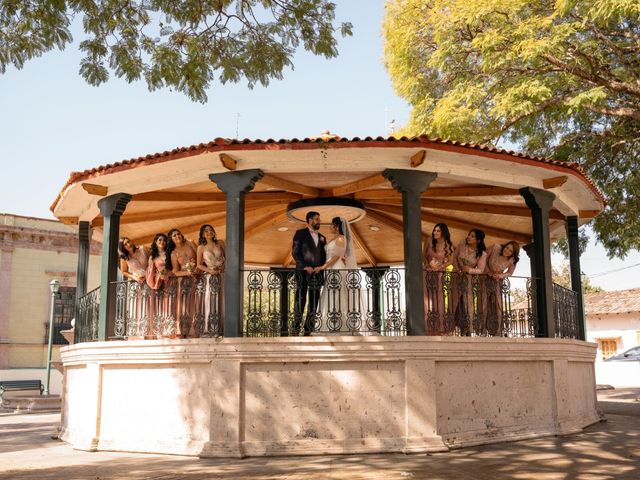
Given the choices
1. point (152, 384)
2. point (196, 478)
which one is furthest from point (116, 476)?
point (152, 384)

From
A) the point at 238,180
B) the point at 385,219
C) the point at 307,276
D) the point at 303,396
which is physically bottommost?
the point at 303,396

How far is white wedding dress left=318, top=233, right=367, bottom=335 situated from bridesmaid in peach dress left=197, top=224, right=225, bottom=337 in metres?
1.46

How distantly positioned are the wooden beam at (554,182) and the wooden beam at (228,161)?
5.03m

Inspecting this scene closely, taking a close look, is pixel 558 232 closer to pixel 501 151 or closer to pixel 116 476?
pixel 501 151

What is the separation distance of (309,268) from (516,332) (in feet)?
11.5

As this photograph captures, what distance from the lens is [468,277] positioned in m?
10.0

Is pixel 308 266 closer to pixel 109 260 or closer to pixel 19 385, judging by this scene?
pixel 109 260

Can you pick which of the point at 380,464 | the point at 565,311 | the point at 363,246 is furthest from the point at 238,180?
the point at 363,246

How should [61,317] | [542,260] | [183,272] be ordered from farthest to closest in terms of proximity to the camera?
[61,317] < [542,260] < [183,272]

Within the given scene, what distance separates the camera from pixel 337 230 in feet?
34.6

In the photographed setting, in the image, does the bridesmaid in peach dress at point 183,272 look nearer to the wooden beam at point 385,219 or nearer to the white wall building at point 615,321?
the wooden beam at point 385,219

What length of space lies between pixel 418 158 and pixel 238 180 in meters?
2.57

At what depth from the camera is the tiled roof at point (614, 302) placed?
124 ft

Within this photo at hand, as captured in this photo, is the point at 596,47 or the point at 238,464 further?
the point at 596,47
